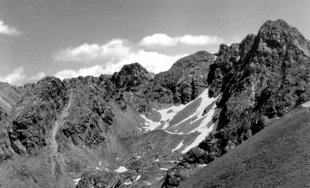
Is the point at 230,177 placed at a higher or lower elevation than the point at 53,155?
lower

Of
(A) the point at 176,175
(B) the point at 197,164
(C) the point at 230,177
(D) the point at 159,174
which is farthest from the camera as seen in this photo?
(D) the point at 159,174

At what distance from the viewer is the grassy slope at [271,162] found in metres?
58.1

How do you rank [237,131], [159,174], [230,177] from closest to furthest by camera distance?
[230,177] → [237,131] → [159,174]

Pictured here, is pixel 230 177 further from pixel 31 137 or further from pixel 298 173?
pixel 31 137

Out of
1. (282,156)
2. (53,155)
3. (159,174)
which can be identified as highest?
(53,155)

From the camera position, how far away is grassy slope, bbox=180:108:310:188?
58.1m

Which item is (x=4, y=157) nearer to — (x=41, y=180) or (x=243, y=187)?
(x=41, y=180)

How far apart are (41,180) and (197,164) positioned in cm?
8741

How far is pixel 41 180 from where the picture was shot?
179 meters

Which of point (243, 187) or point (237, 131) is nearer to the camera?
point (243, 187)

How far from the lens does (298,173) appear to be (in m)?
56.3

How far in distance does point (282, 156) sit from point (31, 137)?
161 metres

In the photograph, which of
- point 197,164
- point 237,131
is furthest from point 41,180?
point 237,131

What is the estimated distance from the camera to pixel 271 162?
64.4 m
